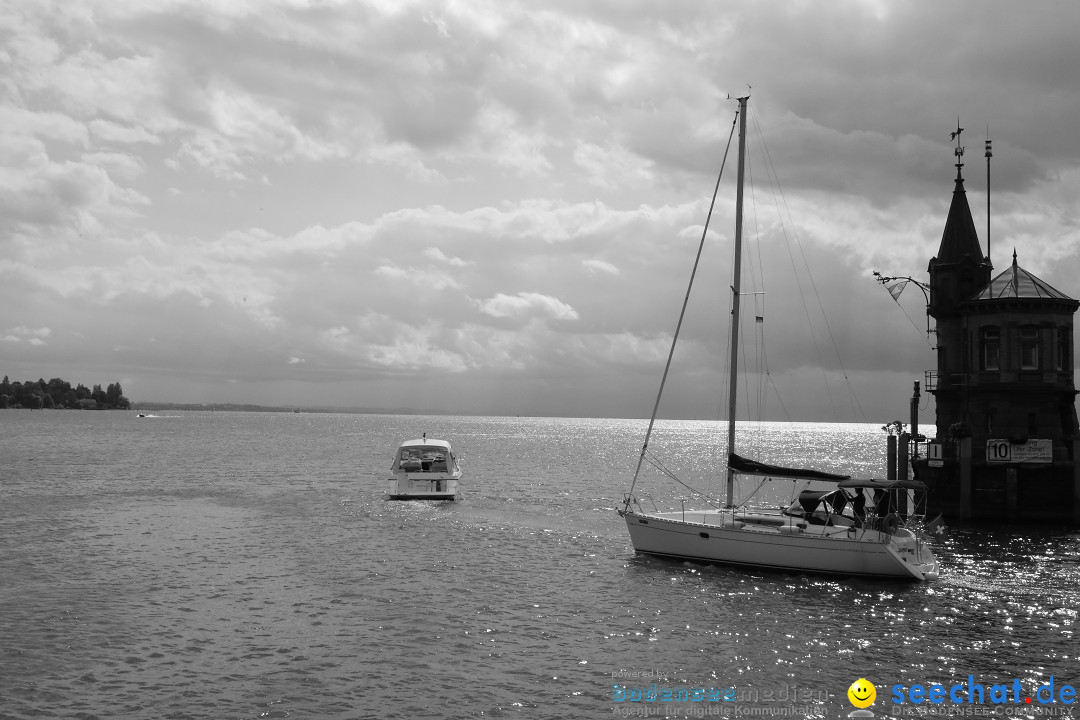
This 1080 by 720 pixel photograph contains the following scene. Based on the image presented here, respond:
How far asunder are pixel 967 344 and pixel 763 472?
79.3ft

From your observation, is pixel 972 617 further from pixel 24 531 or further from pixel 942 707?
pixel 24 531

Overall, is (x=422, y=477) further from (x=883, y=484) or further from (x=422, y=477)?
(x=883, y=484)

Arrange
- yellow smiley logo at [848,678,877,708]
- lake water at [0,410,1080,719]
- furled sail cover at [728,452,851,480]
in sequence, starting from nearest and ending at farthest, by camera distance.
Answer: yellow smiley logo at [848,678,877,708]
lake water at [0,410,1080,719]
furled sail cover at [728,452,851,480]

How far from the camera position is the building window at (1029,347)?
5103 cm

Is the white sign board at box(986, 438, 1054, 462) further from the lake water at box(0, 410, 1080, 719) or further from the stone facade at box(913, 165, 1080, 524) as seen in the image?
the lake water at box(0, 410, 1080, 719)

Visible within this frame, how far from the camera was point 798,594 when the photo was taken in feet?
102

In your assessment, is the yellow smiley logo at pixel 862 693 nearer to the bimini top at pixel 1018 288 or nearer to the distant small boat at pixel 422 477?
the bimini top at pixel 1018 288

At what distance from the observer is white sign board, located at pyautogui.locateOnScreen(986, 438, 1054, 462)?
164 ft

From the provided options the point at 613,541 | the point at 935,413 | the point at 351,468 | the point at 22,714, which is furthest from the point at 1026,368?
the point at 351,468

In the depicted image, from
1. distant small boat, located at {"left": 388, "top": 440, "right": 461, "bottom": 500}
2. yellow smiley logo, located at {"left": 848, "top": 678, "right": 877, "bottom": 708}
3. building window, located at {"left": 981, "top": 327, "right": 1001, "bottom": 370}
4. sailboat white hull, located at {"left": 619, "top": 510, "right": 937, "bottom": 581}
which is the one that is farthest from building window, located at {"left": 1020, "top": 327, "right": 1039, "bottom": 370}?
yellow smiley logo, located at {"left": 848, "top": 678, "right": 877, "bottom": 708}

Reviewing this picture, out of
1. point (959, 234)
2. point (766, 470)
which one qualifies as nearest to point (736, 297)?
point (766, 470)

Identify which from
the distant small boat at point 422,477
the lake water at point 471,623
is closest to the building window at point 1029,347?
the lake water at point 471,623

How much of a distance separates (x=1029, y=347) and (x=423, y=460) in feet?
130

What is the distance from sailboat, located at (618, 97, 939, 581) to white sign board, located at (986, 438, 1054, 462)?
16.3m
